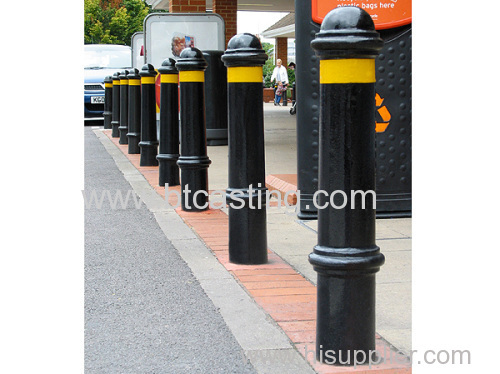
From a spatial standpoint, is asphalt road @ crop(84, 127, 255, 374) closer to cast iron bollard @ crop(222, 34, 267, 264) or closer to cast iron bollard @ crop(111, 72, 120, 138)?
cast iron bollard @ crop(222, 34, 267, 264)

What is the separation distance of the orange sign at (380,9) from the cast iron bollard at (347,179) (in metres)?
2.73

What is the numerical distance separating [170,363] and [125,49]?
61.3ft

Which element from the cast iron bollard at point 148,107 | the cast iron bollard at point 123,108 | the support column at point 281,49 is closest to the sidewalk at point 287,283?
the cast iron bollard at point 148,107

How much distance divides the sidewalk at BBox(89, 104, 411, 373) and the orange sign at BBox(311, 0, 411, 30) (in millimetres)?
1471

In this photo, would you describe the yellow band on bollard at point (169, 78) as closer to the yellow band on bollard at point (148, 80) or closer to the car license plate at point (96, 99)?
the yellow band on bollard at point (148, 80)

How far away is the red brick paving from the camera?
293 cm

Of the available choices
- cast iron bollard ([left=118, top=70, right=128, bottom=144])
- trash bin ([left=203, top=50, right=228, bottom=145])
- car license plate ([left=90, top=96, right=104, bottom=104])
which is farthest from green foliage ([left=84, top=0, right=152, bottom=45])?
trash bin ([left=203, top=50, right=228, bottom=145])

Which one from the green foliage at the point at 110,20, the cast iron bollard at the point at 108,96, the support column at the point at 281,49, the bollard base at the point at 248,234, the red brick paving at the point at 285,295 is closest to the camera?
the red brick paving at the point at 285,295

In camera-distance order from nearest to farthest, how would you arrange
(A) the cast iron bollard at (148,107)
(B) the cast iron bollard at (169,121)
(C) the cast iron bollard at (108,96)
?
(B) the cast iron bollard at (169,121) < (A) the cast iron bollard at (148,107) < (C) the cast iron bollard at (108,96)

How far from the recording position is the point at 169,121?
7566mm

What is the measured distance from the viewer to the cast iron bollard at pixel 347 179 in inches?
109

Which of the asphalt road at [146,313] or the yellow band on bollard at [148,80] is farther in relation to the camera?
the yellow band on bollard at [148,80]

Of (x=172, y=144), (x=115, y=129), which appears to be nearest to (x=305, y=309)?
(x=172, y=144)

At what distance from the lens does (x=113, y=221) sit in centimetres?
614
